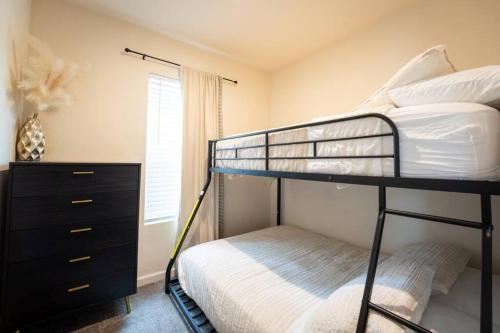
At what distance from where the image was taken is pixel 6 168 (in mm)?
1345

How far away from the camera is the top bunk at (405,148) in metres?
0.70

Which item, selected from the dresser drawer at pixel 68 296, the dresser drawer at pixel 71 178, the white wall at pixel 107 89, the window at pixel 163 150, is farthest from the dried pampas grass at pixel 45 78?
the dresser drawer at pixel 68 296

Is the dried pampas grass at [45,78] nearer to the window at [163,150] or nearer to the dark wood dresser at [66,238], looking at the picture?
the dark wood dresser at [66,238]

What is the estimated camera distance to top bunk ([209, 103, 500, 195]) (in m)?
0.70

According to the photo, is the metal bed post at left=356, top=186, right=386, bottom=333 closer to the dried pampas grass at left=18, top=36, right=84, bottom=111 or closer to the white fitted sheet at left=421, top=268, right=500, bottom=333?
the white fitted sheet at left=421, top=268, right=500, bottom=333

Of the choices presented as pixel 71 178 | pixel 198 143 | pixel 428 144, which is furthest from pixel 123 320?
pixel 428 144

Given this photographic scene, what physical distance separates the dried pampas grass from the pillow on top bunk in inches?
98.9

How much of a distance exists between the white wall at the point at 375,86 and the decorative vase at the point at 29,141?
238 cm

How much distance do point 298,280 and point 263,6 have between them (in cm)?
210

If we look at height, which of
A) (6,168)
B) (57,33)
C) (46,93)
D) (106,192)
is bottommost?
(106,192)

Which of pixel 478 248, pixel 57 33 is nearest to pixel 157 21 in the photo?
pixel 57 33

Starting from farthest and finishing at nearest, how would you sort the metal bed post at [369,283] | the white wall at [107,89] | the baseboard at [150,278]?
the baseboard at [150,278], the white wall at [107,89], the metal bed post at [369,283]

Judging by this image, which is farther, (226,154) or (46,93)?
(226,154)

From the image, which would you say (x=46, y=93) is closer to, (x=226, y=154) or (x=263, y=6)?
(x=226, y=154)
